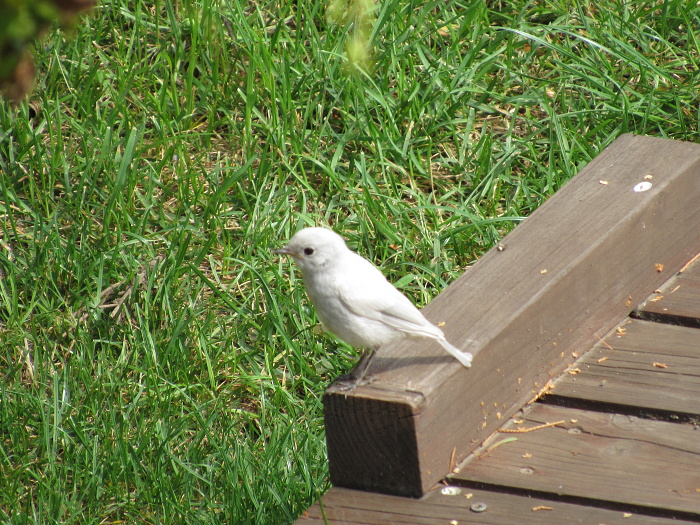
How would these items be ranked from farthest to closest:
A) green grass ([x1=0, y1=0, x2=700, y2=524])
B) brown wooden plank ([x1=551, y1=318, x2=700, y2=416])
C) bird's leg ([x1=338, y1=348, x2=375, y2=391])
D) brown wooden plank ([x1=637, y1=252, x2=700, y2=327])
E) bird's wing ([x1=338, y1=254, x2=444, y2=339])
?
green grass ([x1=0, y1=0, x2=700, y2=524]) < brown wooden plank ([x1=637, y1=252, x2=700, y2=327]) < brown wooden plank ([x1=551, y1=318, x2=700, y2=416]) < bird's wing ([x1=338, y1=254, x2=444, y2=339]) < bird's leg ([x1=338, y1=348, x2=375, y2=391])

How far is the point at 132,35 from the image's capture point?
4.91 m

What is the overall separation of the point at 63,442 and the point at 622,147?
2.13 metres

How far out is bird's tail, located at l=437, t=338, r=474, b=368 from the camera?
220 centimetres

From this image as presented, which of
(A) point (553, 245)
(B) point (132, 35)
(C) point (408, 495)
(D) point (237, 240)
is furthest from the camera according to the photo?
(B) point (132, 35)

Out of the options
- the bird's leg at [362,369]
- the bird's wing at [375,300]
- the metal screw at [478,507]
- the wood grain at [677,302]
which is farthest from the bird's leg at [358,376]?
the wood grain at [677,302]

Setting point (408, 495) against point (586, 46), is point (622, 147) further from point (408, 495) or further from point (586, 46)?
point (586, 46)

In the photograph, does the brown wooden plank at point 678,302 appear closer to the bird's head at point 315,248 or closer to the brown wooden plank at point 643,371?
the brown wooden plank at point 643,371

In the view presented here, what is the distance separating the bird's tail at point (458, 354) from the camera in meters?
2.20

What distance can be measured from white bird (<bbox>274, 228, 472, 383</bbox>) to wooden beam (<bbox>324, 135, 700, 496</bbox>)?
6 cm

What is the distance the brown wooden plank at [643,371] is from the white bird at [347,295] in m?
0.48

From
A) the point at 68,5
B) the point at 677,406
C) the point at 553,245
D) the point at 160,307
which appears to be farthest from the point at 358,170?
the point at 68,5

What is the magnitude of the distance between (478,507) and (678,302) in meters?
1.10

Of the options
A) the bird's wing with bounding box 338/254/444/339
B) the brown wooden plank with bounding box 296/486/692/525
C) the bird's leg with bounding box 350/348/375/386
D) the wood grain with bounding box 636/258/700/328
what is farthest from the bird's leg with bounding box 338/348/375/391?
the wood grain with bounding box 636/258/700/328

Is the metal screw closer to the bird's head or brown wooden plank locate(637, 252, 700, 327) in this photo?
the bird's head
